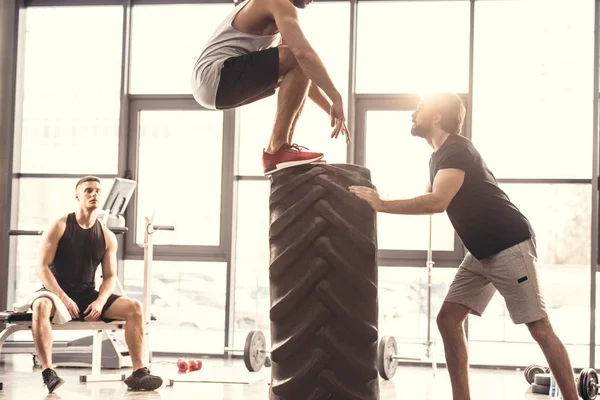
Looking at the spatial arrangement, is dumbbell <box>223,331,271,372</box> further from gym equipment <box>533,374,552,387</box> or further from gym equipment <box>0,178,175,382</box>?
gym equipment <box>533,374,552,387</box>

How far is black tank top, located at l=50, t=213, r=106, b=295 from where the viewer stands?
541 centimetres

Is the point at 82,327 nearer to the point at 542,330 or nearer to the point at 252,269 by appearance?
the point at 252,269

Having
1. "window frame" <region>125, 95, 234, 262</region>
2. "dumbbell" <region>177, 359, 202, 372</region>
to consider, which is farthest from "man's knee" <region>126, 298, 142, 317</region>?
"window frame" <region>125, 95, 234, 262</region>

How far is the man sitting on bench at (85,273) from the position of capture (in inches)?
205

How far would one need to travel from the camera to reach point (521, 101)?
6.95 m

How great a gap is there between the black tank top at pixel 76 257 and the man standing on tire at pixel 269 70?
292 centimetres

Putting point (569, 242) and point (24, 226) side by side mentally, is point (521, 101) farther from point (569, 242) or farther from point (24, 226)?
point (24, 226)

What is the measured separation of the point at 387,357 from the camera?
19.1 feet

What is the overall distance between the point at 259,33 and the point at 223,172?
15.3ft

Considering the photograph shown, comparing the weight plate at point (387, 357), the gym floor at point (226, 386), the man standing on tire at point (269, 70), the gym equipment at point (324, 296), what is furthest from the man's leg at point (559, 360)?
the weight plate at point (387, 357)

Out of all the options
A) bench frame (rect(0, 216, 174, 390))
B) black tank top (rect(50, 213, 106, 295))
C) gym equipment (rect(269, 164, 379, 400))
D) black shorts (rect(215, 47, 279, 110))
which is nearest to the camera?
gym equipment (rect(269, 164, 379, 400))

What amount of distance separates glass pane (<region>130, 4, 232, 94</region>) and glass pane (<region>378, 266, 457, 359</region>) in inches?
101

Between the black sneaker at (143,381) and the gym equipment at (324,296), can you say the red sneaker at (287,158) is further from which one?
the black sneaker at (143,381)

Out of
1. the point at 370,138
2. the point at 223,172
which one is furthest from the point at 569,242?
the point at 223,172
